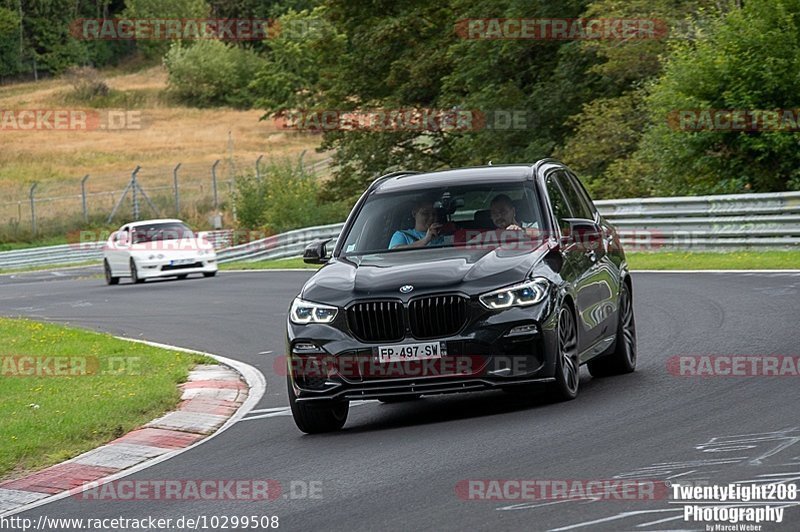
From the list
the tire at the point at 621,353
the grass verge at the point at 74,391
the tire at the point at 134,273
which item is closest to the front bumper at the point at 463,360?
the tire at the point at 621,353

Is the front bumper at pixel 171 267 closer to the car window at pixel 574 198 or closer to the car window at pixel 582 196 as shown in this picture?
the car window at pixel 582 196

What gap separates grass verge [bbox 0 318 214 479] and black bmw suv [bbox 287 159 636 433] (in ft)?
5.82

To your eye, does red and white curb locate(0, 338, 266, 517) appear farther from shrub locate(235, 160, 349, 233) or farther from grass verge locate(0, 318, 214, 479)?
shrub locate(235, 160, 349, 233)

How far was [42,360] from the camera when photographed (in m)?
16.1

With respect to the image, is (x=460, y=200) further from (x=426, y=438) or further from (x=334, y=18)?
(x=334, y=18)

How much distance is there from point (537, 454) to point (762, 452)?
124 centimetres

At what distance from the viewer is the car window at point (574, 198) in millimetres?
11406

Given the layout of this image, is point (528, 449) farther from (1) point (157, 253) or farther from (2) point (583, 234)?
(1) point (157, 253)

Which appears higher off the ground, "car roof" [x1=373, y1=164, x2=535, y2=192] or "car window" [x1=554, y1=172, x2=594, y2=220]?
"car roof" [x1=373, y1=164, x2=535, y2=192]

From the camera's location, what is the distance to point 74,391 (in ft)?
42.8

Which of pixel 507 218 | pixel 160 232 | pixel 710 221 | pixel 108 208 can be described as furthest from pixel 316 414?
pixel 108 208

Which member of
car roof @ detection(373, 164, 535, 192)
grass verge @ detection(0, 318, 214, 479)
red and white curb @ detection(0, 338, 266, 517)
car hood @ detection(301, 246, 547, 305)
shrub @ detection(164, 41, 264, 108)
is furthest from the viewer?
shrub @ detection(164, 41, 264, 108)

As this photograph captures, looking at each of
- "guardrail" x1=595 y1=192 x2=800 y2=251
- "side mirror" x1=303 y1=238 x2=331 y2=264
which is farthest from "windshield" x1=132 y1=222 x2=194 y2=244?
"side mirror" x1=303 y1=238 x2=331 y2=264

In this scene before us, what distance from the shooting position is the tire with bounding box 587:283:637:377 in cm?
1123
